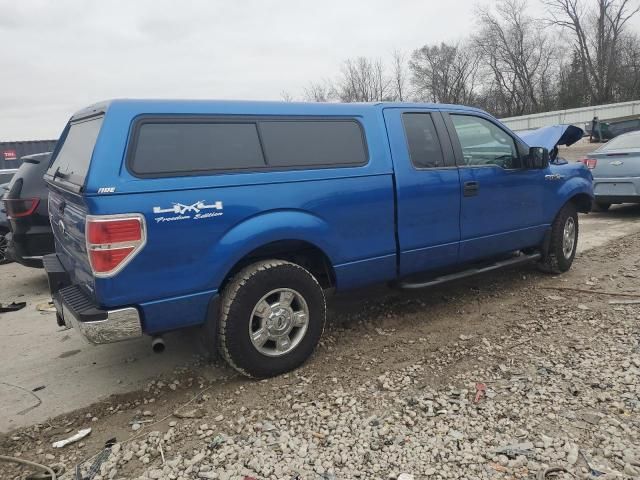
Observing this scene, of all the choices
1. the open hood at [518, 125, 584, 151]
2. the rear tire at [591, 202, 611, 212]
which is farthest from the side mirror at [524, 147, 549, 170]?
the rear tire at [591, 202, 611, 212]

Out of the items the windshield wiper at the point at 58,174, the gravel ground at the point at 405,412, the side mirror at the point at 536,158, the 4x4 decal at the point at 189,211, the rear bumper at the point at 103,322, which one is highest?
the windshield wiper at the point at 58,174

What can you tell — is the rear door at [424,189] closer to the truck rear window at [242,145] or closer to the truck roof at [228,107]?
the truck roof at [228,107]

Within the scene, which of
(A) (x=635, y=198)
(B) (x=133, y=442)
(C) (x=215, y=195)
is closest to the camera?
(B) (x=133, y=442)

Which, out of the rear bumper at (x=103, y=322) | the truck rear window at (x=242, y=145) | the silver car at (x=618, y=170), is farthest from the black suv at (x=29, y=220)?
the silver car at (x=618, y=170)

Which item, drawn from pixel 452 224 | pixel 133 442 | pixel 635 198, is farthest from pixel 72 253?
pixel 635 198

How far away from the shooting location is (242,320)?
3.40 meters

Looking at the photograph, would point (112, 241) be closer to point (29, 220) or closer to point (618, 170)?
point (29, 220)

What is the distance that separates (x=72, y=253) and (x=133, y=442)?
138cm

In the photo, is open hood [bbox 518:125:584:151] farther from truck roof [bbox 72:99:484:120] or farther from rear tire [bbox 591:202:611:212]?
rear tire [bbox 591:202:611:212]

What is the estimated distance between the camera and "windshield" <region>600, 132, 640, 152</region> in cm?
927

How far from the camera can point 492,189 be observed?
4805 millimetres

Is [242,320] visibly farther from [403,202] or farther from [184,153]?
[403,202]

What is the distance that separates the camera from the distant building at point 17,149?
81.9 feet

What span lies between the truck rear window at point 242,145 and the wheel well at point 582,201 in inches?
133
